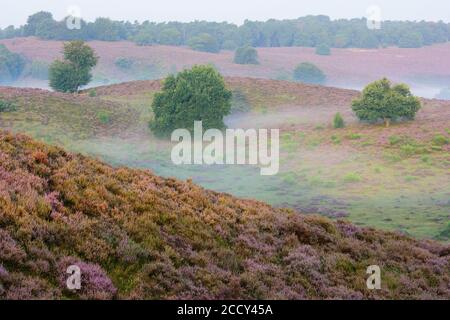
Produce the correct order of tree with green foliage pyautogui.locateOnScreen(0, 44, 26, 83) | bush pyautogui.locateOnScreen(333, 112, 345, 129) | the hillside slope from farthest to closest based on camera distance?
tree with green foliage pyautogui.locateOnScreen(0, 44, 26, 83) → bush pyautogui.locateOnScreen(333, 112, 345, 129) → the hillside slope

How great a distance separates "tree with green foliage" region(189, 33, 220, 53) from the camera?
191750 millimetres

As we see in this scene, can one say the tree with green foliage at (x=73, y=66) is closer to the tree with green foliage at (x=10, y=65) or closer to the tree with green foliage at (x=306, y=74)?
the tree with green foliage at (x=10, y=65)

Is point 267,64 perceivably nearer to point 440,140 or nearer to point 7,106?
point 7,106

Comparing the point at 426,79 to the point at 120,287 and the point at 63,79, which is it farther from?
the point at 120,287

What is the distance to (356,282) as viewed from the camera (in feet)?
45.1

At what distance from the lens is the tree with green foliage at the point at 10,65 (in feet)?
507

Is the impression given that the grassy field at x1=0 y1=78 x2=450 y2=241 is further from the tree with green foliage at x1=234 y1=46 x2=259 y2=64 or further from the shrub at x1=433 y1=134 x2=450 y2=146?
the tree with green foliage at x1=234 y1=46 x2=259 y2=64

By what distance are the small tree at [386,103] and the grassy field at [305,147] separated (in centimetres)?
175

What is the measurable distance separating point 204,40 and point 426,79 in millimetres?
89421

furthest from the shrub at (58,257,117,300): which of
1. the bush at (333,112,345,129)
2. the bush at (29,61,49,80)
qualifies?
the bush at (29,61,49,80)

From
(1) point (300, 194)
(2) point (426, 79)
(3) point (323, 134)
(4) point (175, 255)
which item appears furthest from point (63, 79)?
(2) point (426, 79)

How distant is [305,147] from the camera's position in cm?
5822

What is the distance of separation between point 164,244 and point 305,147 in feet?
154

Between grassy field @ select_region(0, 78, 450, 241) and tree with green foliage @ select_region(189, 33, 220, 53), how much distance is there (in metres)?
106
